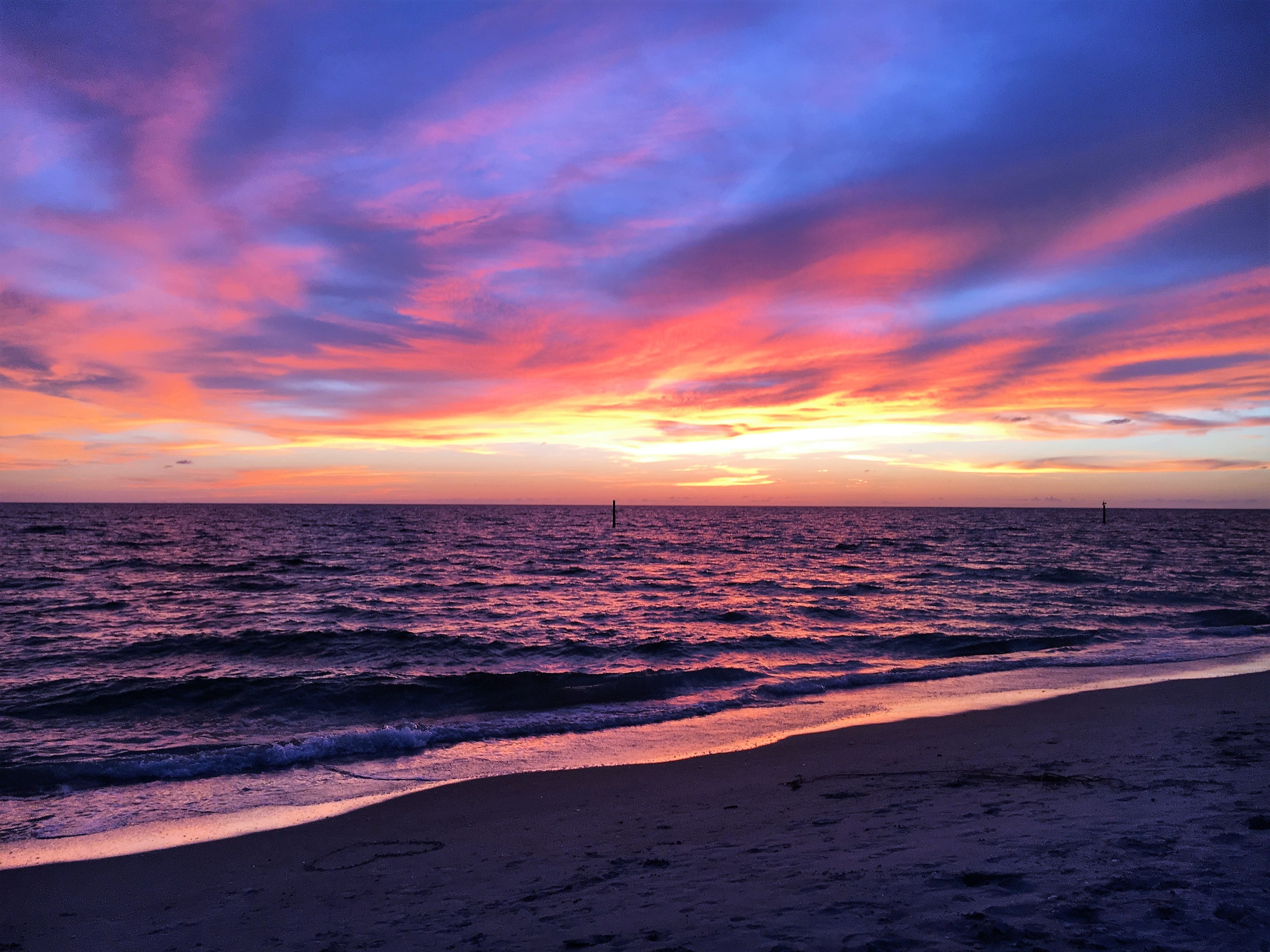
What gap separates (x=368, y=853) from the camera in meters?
6.95

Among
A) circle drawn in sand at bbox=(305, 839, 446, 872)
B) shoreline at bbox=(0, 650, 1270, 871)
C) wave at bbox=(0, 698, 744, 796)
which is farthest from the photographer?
wave at bbox=(0, 698, 744, 796)

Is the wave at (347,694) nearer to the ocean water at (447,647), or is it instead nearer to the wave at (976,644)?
the ocean water at (447,647)

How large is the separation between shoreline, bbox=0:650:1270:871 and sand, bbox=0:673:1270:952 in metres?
0.37

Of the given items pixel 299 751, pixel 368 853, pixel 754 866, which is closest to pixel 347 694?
pixel 299 751

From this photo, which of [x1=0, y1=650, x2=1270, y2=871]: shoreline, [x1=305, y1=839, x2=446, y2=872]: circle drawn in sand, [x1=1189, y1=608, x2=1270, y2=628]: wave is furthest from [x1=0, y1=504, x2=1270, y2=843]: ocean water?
[x1=305, y1=839, x2=446, y2=872]: circle drawn in sand

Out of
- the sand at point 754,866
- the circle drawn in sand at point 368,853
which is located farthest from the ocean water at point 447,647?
the sand at point 754,866

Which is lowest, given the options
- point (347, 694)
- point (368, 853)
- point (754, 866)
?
point (347, 694)

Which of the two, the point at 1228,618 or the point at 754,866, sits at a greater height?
the point at 754,866

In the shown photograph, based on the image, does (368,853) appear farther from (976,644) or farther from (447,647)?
(976,644)

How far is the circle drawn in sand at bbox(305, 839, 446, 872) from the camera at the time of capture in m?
6.63

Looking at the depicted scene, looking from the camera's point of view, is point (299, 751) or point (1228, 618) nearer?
point (299, 751)

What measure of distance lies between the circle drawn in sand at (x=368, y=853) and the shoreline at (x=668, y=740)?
122 centimetres

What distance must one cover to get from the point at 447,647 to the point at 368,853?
12029mm

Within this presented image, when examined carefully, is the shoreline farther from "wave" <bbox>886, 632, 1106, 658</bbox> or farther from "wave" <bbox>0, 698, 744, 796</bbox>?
"wave" <bbox>886, 632, 1106, 658</bbox>
